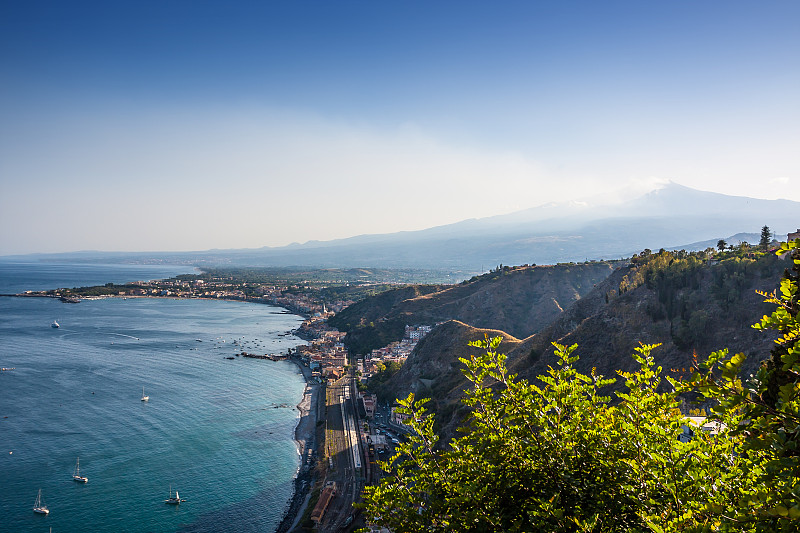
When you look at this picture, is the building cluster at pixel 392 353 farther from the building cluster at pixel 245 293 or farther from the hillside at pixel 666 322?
the building cluster at pixel 245 293

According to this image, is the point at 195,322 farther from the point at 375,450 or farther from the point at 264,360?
the point at 375,450

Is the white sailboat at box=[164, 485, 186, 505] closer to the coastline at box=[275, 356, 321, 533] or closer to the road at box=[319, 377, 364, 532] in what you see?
the coastline at box=[275, 356, 321, 533]

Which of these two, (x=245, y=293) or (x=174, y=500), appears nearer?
(x=174, y=500)

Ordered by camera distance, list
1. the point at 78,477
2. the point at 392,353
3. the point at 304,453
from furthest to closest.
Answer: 1. the point at 392,353
2. the point at 304,453
3. the point at 78,477

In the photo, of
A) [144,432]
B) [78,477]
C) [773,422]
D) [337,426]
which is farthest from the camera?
[337,426]

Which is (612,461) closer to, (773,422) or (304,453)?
(773,422)

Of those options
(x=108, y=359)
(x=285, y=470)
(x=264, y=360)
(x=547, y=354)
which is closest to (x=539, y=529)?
(x=547, y=354)

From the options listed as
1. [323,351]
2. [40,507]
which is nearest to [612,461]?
[40,507]

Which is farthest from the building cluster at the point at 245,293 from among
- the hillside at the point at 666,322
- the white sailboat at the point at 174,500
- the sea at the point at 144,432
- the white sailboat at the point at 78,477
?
the white sailboat at the point at 174,500
